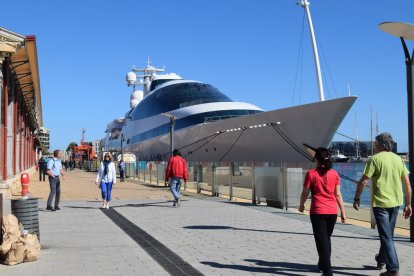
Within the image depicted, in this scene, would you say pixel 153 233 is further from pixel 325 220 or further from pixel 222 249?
pixel 325 220

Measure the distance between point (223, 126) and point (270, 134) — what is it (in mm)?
4884

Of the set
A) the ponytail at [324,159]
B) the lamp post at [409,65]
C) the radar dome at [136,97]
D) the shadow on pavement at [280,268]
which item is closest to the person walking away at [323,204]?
the ponytail at [324,159]

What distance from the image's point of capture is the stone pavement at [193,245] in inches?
243

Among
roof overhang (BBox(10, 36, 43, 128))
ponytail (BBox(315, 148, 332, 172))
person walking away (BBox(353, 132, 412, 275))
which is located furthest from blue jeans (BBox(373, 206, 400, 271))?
roof overhang (BBox(10, 36, 43, 128))

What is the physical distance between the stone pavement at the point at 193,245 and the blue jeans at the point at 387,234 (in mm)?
448

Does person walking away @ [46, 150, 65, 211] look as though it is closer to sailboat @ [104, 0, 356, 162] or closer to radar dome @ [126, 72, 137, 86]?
sailboat @ [104, 0, 356, 162]

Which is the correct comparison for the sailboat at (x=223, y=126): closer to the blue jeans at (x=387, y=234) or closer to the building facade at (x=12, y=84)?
the building facade at (x=12, y=84)

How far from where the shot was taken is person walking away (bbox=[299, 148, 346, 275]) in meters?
5.55

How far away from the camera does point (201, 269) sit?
612 centimetres

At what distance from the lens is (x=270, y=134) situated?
2636cm

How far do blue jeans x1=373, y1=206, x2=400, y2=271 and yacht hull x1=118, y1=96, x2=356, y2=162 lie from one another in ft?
54.7

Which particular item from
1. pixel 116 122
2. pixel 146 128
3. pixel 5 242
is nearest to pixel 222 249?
pixel 5 242

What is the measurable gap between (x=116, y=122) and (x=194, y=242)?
68.3 meters

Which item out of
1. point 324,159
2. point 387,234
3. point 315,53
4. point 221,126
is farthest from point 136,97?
point 387,234
